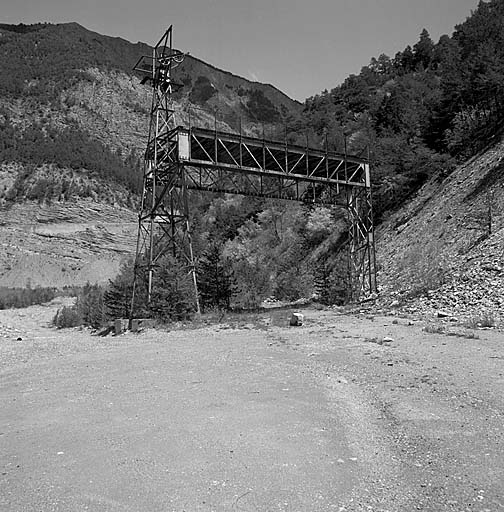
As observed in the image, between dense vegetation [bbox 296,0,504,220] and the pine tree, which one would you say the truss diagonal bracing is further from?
dense vegetation [bbox 296,0,504,220]

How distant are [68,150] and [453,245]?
59.0 meters

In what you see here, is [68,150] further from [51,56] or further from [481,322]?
[481,322]

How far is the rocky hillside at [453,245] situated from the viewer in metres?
17.8

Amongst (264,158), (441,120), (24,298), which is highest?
(441,120)

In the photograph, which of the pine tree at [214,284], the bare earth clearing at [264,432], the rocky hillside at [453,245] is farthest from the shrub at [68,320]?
the rocky hillside at [453,245]

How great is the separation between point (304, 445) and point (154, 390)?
394 centimetres

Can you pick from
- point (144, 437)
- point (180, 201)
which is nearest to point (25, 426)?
point (144, 437)

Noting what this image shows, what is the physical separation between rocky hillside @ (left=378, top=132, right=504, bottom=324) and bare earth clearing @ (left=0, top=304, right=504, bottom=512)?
6279 millimetres

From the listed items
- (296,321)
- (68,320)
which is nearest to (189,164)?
(296,321)

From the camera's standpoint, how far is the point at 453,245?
23.7 meters

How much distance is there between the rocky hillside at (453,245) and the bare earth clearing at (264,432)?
6.28 m

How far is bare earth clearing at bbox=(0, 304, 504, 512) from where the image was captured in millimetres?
4191

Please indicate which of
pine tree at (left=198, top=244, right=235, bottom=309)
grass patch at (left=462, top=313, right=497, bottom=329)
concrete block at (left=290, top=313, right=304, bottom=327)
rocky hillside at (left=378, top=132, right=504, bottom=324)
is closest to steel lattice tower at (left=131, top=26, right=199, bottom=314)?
pine tree at (left=198, top=244, right=235, bottom=309)

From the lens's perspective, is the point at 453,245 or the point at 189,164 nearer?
the point at 189,164
